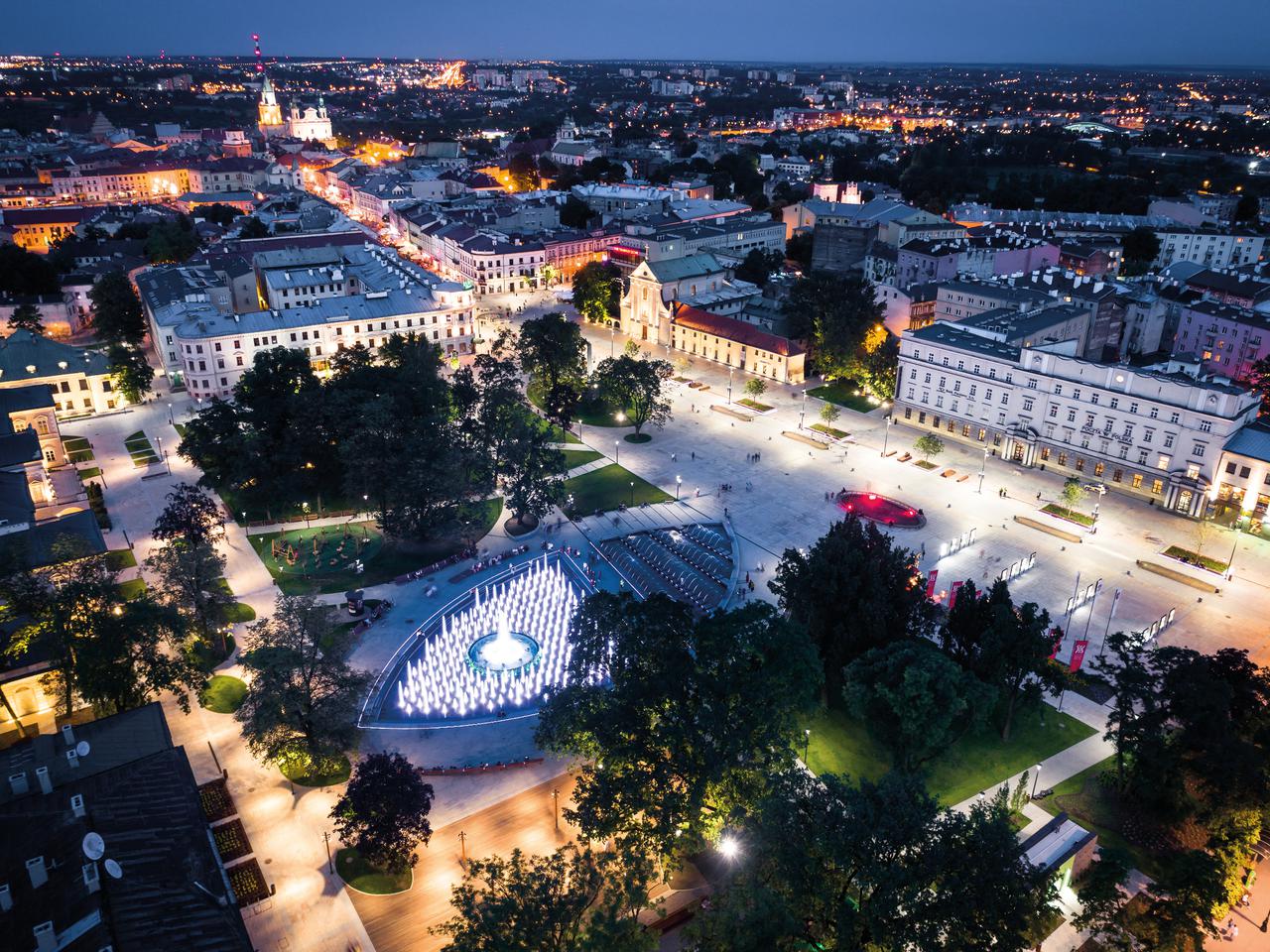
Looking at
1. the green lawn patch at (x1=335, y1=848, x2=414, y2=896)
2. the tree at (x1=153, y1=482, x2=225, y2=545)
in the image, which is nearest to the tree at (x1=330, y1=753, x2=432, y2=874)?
the green lawn patch at (x1=335, y1=848, x2=414, y2=896)

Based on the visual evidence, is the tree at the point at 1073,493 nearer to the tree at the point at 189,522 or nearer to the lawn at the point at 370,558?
the lawn at the point at 370,558

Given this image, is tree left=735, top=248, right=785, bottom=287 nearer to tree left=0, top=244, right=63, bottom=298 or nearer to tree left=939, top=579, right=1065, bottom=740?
tree left=939, top=579, right=1065, bottom=740

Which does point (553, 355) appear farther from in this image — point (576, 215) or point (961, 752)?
point (576, 215)

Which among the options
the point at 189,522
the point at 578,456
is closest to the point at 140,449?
the point at 189,522

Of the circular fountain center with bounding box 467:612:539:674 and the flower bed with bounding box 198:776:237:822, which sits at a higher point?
the flower bed with bounding box 198:776:237:822

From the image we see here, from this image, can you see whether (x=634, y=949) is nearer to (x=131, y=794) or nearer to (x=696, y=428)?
(x=131, y=794)

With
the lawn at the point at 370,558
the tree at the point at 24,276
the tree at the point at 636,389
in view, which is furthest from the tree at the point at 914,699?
the tree at the point at 24,276

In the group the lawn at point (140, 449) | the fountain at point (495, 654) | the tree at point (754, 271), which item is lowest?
the fountain at point (495, 654)

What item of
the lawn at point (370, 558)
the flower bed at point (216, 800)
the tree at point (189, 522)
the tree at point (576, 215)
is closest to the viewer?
the flower bed at point (216, 800)
